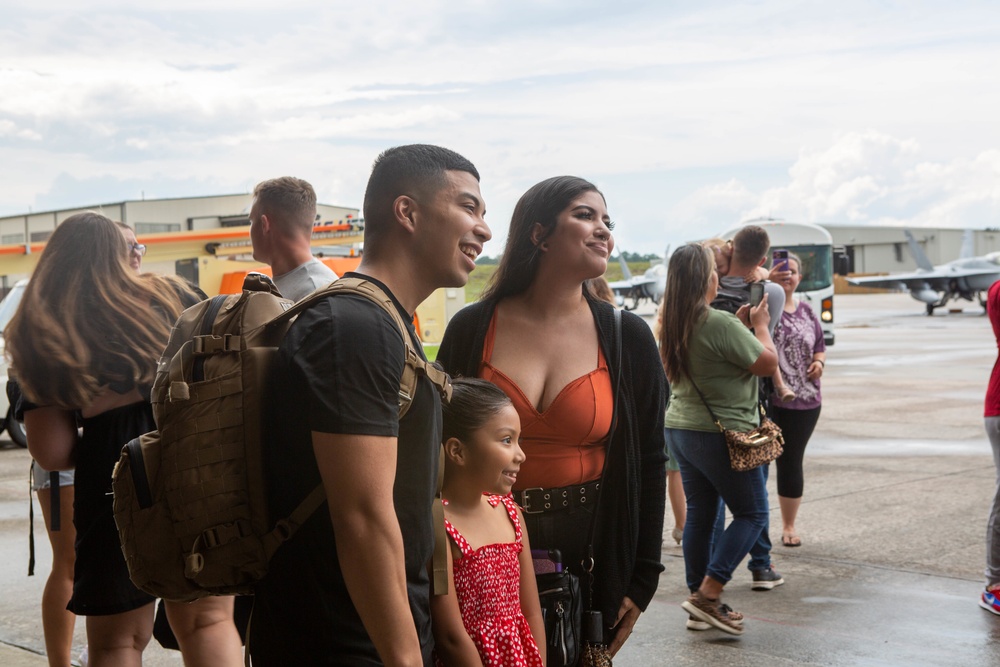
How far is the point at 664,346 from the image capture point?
18.4 ft

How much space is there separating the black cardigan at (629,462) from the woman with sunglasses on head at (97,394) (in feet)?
3.63

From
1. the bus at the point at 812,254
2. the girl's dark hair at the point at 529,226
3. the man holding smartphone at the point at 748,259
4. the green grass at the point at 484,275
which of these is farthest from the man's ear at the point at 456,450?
the bus at the point at 812,254

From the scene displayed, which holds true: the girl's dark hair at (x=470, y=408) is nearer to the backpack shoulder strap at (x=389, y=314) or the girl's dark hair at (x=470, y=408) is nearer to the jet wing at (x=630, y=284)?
the backpack shoulder strap at (x=389, y=314)

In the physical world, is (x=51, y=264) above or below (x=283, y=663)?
above

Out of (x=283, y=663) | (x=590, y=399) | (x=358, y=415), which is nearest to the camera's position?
(x=358, y=415)

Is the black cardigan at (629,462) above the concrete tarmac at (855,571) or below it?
above

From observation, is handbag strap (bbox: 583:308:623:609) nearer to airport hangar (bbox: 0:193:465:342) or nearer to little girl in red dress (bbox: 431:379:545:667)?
little girl in red dress (bbox: 431:379:545:667)

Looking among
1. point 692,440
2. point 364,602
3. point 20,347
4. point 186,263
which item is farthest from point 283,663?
point 186,263

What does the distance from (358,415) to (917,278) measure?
5395 centimetres

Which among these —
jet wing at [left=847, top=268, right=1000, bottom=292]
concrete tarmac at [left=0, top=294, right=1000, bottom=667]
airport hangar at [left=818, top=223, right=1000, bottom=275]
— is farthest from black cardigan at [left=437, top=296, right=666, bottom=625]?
airport hangar at [left=818, top=223, right=1000, bottom=275]

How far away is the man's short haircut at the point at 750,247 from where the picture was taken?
6.36 m

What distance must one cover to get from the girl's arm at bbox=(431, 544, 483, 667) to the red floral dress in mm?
142

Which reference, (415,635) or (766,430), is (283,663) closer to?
(415,635)

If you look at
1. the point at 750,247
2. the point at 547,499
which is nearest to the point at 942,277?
the point at 750,247
